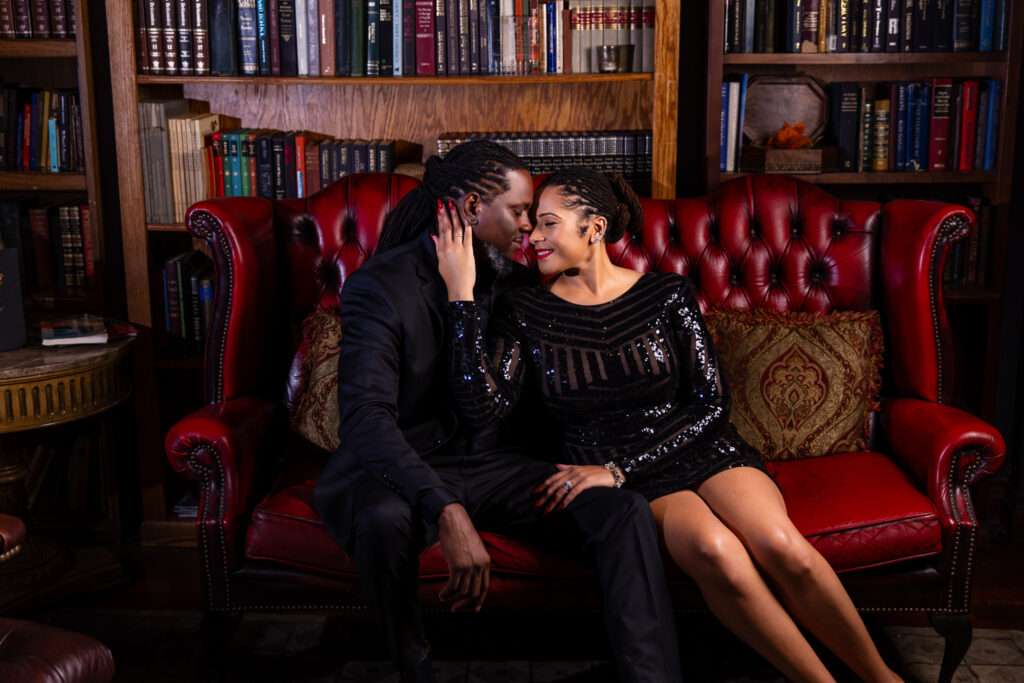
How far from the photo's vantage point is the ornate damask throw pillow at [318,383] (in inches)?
93.4

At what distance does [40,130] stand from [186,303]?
2.21 feet

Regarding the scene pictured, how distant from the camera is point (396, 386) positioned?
1.99m

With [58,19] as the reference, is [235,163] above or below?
below

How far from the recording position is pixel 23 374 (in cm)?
237

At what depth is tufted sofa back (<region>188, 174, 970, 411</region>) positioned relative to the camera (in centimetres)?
244

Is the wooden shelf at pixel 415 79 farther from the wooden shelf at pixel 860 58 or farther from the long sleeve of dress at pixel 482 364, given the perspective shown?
the long sleeve of dress at pixel 482 364

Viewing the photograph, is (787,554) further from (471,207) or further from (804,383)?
(471,207)

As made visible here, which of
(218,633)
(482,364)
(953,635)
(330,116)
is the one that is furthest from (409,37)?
(953,635)

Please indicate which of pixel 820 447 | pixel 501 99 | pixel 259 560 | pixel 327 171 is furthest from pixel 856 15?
pixel 259 560

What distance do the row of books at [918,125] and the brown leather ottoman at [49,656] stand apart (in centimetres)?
241

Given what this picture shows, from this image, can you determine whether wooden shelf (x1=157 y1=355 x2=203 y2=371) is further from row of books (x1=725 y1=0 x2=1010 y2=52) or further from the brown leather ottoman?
row of books (x1=725 y1=0 x2=1010 y2=52)

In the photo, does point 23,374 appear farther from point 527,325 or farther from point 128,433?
point 527,325

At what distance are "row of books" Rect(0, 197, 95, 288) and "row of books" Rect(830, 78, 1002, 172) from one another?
2284 mm

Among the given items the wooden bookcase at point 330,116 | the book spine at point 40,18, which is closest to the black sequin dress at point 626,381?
the wooden bookcase at point 330,116
